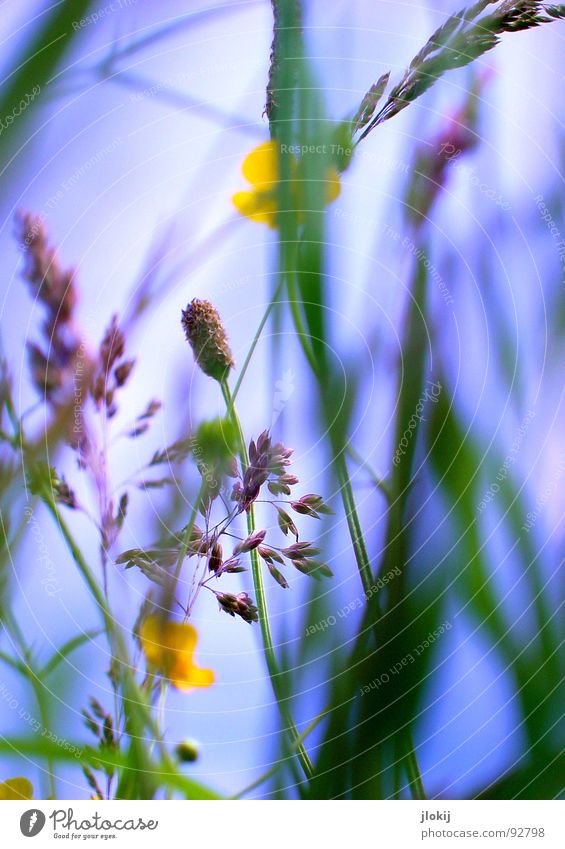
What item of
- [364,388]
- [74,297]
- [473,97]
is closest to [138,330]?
[74,297]

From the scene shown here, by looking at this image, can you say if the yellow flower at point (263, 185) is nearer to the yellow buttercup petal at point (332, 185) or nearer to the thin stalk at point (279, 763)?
the yellow buttercup petal at point (332, 185)

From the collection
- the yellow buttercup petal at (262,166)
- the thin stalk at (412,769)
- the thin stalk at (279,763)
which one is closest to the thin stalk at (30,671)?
the thin stalk at (279,763)

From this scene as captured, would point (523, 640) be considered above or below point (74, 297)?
below

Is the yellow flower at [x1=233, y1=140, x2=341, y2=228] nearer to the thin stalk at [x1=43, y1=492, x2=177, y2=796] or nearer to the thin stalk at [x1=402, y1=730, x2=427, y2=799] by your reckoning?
the thin stalk at [x1=43, y1=492, x2=177, y2=796]

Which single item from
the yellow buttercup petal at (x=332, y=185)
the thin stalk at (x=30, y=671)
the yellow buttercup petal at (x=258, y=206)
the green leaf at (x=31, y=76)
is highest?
the green leaf at (x=31, y=76)

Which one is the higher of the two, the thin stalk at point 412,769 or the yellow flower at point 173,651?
the yellow flower at point 173,651
